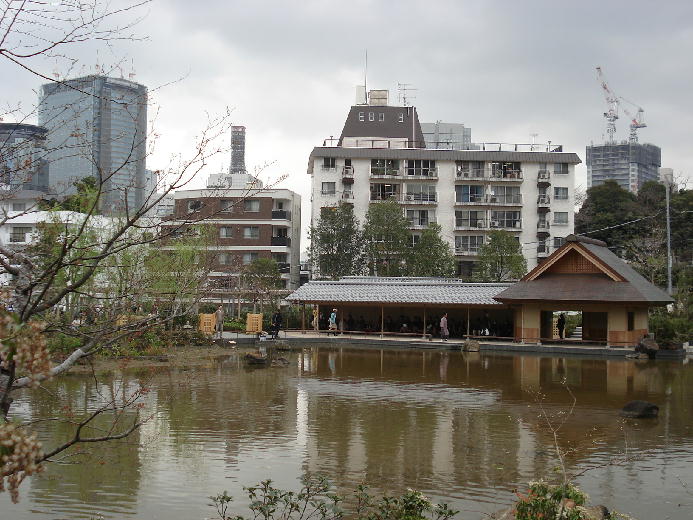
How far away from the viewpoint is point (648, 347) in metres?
24.8

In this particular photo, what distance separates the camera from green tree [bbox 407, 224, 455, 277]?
40.7m

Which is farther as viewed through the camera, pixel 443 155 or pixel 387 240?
pixel 443 155

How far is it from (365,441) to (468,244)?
3865 centimetres

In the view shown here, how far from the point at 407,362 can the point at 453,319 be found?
11354 mm

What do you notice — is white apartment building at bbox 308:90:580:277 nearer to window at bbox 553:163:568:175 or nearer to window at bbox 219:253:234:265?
window at bbox 553:163:568:175

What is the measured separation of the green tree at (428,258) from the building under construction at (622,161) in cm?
10138

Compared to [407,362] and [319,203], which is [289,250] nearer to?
[319,203]

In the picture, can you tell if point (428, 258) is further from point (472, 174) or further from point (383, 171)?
point (472, 174)

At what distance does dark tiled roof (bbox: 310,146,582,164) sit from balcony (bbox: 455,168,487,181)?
0.81 meters

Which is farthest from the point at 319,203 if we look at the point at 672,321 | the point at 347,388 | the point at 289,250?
the point at 347,388

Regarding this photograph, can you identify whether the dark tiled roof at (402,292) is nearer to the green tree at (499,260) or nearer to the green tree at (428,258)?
the green tree at (428,258)

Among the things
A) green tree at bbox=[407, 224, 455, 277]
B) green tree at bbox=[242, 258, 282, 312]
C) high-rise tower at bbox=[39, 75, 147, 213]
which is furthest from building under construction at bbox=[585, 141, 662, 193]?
high-rise tower at bbox=[39, 75, 147, 213]

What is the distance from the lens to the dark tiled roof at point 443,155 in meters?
48.2

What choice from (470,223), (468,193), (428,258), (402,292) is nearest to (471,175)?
(468,193)
